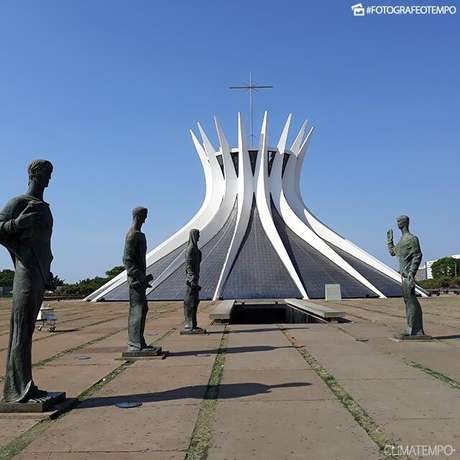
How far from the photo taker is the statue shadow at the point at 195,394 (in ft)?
16.7

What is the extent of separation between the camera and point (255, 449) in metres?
3.63

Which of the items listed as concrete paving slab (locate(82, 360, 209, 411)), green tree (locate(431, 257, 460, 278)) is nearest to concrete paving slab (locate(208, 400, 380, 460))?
concrete paving slab (locate(82, 360, 209, 411))

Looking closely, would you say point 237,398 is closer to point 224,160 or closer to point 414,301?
point 414,301

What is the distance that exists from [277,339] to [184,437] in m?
6.46

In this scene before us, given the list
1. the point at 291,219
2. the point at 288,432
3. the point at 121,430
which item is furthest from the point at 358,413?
the point at 291,219

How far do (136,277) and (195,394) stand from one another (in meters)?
2.98

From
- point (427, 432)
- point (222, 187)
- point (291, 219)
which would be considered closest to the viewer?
point (427, 432)

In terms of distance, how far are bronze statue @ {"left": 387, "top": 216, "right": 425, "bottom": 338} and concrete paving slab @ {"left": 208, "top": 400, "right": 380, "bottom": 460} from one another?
5033 mm

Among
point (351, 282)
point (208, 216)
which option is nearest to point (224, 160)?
point (208, 216)

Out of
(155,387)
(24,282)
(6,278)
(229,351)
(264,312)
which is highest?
(24,282)

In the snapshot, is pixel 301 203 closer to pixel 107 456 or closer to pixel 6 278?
pixel 107 456

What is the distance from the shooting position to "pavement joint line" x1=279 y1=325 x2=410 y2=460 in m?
3.66

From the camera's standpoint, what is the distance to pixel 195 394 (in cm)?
533

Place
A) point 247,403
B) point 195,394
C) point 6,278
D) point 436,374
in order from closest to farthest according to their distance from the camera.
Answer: point 247,403 → point 195,394 → point 436,374 → point 6,278
